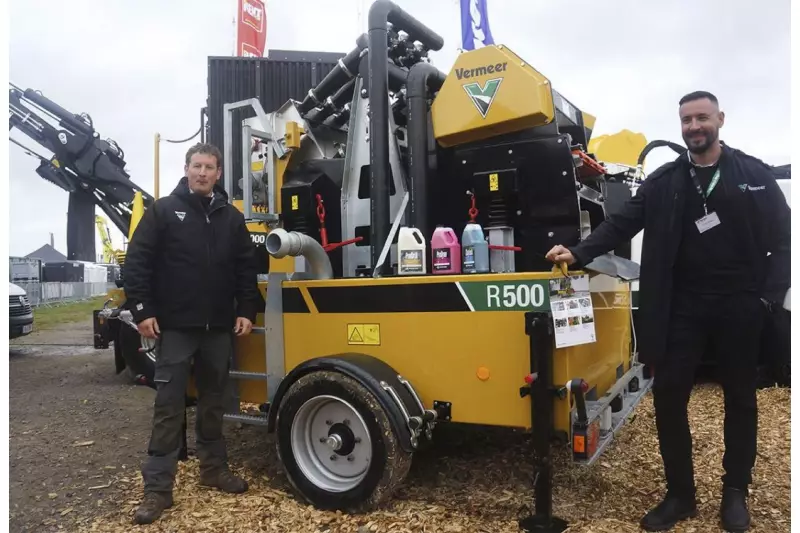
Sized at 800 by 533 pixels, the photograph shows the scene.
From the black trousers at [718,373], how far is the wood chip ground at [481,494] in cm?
32

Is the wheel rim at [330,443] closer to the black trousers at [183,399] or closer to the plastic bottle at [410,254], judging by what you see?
the black trousers at [183,399]

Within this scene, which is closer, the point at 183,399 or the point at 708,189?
the point at 708,189

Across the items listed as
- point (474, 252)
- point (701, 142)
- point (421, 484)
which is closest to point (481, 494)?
point (421, 484)

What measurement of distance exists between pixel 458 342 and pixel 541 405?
526 mm

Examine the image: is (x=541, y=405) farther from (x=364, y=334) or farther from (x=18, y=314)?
(x=18, y=314)

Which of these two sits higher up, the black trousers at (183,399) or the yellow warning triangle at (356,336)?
the yellow warning triangle at (356,336)

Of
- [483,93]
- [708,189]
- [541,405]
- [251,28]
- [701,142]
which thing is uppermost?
[251,28]

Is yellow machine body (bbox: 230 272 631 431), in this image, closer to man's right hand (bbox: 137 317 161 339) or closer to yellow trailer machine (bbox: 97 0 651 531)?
yellow trailer machine (bbox: 97 0 651 531)

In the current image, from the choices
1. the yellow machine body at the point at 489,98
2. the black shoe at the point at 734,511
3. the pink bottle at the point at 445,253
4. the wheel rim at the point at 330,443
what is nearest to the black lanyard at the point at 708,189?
the yellow machine body at the point at 489,98

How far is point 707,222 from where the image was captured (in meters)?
3.11

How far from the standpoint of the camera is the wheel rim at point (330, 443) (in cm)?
346

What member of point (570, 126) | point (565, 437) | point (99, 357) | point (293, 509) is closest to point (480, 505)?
point (565, 437)

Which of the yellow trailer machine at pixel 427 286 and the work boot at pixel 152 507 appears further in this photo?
the work boot at pixel 152 507

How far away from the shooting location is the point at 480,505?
351cm
